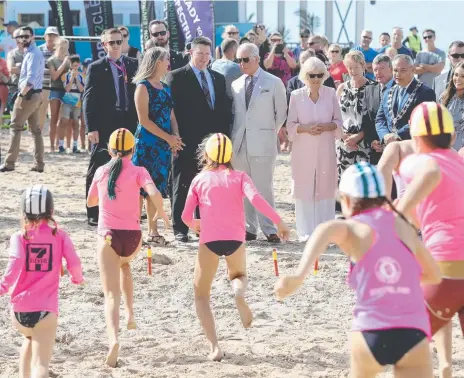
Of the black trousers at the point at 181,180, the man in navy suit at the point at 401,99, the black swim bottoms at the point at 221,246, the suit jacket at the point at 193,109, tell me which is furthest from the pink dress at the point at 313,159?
the black swim bottoms at the point at 221,246

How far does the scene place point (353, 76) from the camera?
997cm

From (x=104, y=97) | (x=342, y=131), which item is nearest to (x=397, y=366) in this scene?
(x=342, y=131)

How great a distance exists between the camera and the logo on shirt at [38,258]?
516 cm

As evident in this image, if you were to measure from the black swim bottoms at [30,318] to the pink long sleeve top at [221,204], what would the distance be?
1.31 m

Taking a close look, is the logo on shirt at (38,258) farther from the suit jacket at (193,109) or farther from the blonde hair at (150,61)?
the suit jacket at (193,109)

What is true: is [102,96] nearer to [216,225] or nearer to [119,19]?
[216,225]

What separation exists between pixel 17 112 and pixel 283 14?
30002mm

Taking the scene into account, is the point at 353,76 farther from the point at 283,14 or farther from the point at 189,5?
the point at 283,14

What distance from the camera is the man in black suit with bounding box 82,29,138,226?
9.84 metres

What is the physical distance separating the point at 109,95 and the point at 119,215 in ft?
12.3

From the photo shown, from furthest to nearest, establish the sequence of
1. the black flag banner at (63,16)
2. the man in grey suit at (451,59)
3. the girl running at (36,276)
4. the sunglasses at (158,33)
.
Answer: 1. the black flag banner at (63,16)
2. the man in grey suit at (451,59)
3. the sunglasses at (158,33)
4. the girl running at (36,276)

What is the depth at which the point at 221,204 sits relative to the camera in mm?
6012

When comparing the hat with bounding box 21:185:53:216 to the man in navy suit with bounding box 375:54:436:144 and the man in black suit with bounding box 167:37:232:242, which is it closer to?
the man in black suit with bounding box 167:37:232:242

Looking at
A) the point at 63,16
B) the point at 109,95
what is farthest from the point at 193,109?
the point at 63,16
